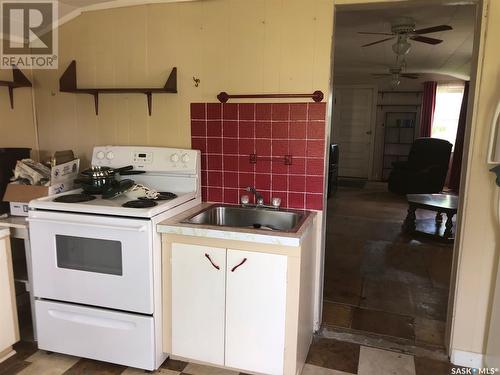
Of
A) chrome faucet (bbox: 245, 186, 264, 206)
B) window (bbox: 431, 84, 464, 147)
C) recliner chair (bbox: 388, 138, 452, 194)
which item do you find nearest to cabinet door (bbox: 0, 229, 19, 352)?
chrome faucet (bbox: 245, 186, 264, 206)

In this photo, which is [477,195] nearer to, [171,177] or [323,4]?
[323,4]

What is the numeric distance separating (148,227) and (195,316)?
53 cm

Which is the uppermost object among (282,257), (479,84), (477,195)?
(479,84)

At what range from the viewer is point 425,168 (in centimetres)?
666

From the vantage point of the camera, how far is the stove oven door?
190 cm

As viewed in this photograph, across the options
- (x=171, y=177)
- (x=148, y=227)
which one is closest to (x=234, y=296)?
(x=148, y=227)

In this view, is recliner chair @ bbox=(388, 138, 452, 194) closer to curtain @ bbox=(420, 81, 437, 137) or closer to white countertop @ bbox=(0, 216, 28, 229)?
curtain @ bbox=(420, 81, 437, 137)

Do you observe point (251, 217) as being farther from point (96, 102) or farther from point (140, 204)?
point (96, 102)

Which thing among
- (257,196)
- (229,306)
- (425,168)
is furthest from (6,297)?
(425,168)

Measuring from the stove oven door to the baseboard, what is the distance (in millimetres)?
1663

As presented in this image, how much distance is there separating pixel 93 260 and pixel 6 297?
0.56 meters

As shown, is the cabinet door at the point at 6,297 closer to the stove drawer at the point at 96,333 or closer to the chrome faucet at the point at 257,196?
the stove drawer at the point at 96,333

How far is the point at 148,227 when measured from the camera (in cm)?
188

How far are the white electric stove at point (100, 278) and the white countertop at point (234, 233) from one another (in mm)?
74
